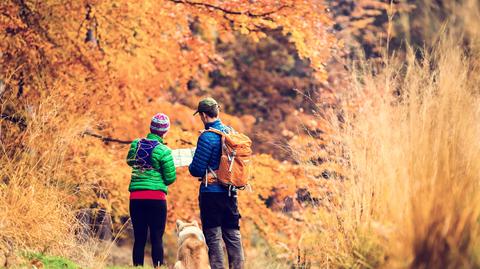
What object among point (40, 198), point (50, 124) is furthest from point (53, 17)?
point (40, 198)

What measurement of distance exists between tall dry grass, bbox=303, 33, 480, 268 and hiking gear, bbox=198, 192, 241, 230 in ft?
5.25

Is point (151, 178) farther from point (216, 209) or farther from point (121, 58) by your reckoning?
point (121, 58)

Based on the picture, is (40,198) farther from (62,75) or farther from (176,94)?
(176,94)

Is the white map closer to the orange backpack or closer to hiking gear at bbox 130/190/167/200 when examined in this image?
hiking gear at bbox 130/190/167/200

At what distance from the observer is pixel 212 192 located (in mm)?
7609

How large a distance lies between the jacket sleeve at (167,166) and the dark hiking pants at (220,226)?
757 millimetres

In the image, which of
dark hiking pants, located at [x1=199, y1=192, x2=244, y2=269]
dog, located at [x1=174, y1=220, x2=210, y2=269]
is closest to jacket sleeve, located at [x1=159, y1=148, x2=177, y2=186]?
dark hiking pants, located at [x1=199, y1=192, x2=244, y2=269]

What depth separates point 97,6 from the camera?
12016 millimetres

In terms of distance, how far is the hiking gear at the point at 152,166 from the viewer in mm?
8336

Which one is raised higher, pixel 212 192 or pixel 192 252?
pixel 212 192

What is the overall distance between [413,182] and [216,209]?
282cm

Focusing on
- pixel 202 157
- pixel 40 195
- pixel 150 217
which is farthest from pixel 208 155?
pixel 40 195

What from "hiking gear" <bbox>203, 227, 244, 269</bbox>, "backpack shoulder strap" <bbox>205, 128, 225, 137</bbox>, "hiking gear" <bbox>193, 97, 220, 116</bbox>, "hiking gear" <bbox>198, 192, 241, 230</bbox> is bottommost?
"hiking gear" <bbox>203, 227, 244, 269</bbox>

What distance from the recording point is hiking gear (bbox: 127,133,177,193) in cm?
834
